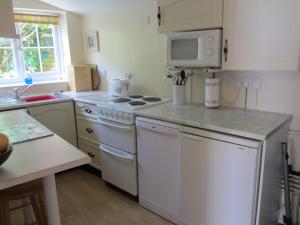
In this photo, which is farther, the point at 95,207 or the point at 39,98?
the point at 39,98

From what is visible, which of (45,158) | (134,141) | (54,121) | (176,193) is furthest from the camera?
(54,121)

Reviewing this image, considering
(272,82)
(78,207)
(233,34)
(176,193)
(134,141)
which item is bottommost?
(78,207)

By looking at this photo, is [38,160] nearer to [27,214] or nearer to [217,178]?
[27,214]

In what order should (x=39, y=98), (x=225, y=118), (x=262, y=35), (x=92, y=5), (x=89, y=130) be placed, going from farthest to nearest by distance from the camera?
1. (x=39, y=98)
2. (x=92, y=5)
3. (x=89, y=130)
4. (x=225, y=118)
5. (x=262, y=35)

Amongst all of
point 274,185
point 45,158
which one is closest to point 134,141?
point 45,158

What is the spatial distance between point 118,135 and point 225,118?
1.04 m

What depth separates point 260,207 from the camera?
1.60 m

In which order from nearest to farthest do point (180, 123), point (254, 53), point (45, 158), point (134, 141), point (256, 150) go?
point (45, 158) < point (256, 150) < point (254, 53) < point (180, 123) < point (134, 141)

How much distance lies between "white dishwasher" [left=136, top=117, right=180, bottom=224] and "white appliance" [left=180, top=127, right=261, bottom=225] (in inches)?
3.4

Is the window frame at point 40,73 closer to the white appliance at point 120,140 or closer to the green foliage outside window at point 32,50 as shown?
the green foliage outside window at point 32,50

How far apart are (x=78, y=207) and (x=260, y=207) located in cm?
165

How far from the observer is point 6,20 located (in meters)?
1.79

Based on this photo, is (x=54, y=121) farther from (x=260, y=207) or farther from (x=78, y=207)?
(x=260, y=207)

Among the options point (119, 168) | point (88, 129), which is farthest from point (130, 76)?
point (119, 168)
